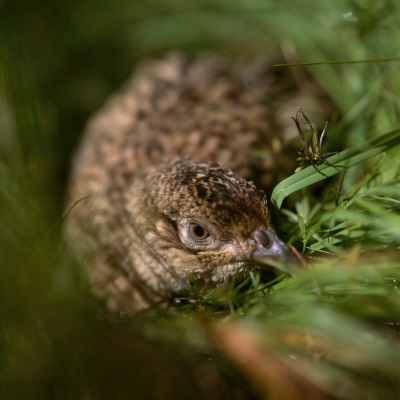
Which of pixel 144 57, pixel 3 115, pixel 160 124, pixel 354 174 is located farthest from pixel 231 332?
pixel 144 57

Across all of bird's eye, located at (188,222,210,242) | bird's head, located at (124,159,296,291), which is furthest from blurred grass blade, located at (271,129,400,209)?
bird's eye, located at (188,222,210,242)

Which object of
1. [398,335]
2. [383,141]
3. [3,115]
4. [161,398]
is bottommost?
[398,335]

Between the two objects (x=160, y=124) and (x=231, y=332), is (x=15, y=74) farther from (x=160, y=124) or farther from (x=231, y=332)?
(x=231, y=332)

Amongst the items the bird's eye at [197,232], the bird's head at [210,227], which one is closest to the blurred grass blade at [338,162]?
the bird's head at [210,227]

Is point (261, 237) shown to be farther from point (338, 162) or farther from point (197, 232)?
point (338, 162)

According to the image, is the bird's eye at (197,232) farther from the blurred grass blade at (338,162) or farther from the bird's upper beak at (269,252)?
the blurred grass blade at (338,162)

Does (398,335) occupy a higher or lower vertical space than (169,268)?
lower
